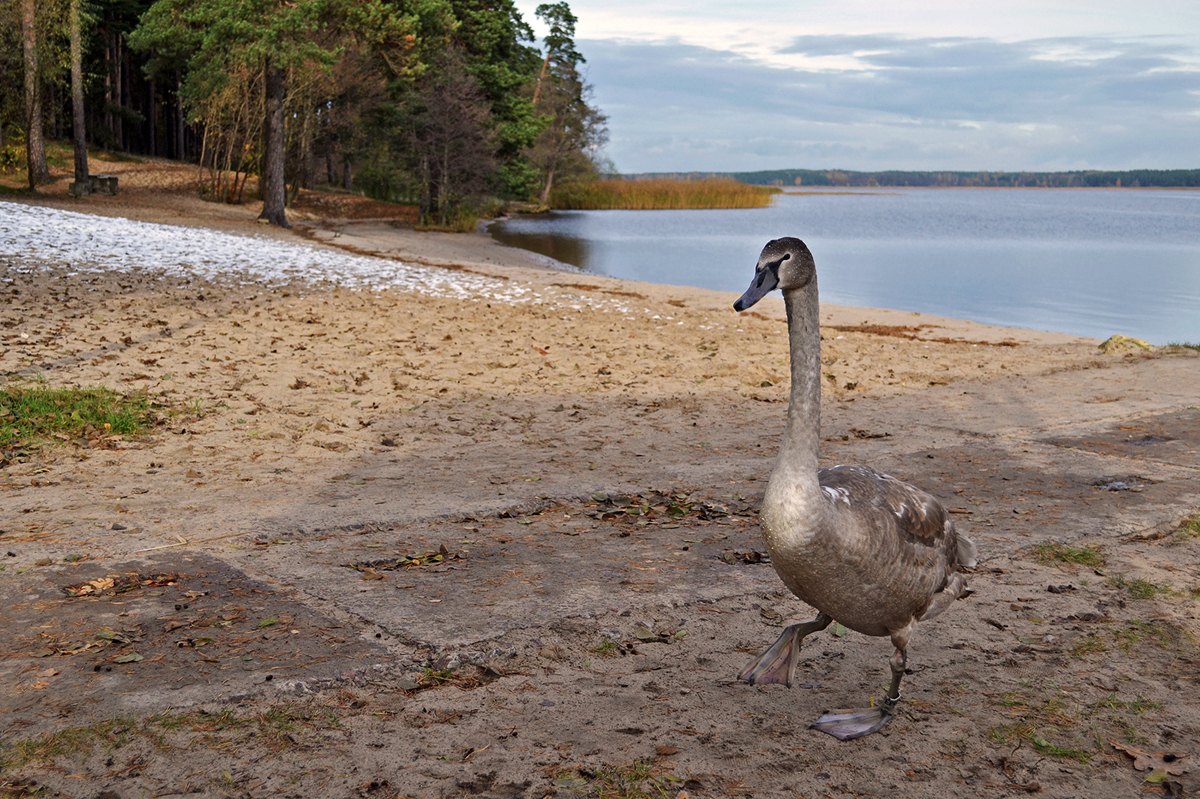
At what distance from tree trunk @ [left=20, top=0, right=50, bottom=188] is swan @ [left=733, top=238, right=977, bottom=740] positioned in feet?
95.7

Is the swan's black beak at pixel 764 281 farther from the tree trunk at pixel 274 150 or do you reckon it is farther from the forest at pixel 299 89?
the tree trunk at pixel 274 150

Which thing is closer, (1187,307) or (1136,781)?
(1136,781)

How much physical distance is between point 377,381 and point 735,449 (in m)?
4.05

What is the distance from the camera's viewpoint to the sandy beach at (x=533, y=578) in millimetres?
3467

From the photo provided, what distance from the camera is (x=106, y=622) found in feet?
14.0

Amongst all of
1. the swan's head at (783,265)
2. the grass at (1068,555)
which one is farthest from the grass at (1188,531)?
the swan's head at (783,265)

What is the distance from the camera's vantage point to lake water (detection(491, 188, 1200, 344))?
2428cm

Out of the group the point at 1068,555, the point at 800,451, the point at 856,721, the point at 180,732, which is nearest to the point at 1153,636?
the point at 1068,555

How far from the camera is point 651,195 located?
220 feet

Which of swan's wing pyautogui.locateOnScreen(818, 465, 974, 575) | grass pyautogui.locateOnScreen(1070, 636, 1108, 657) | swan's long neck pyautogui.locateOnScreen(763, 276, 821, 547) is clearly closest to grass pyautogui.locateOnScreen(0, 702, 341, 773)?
swan's long neck pyautogui.locateOnScreen(763, 276, 821, 547)

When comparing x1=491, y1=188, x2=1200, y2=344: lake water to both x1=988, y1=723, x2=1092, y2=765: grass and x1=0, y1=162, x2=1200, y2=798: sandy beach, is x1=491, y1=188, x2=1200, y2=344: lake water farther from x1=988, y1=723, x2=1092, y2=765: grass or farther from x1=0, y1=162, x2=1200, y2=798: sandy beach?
x1=988, y1=723, x2=1092, y2=765: grass

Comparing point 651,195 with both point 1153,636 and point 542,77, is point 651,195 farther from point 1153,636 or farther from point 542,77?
point 1153,636

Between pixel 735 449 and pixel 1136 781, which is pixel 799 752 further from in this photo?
pixel 735 449

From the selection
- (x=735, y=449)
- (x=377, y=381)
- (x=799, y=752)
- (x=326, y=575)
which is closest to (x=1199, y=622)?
(x=799, y=752)
